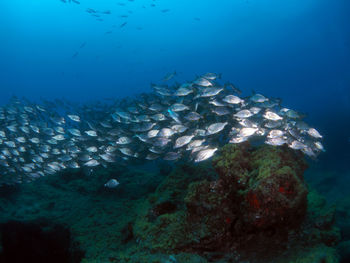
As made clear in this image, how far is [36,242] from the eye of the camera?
6840mm

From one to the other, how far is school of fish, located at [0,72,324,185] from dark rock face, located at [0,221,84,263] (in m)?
3.33

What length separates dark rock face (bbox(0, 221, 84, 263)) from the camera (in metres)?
6.51

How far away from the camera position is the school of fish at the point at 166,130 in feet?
23.9

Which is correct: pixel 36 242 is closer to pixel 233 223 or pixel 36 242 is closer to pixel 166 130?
pixel 166 130

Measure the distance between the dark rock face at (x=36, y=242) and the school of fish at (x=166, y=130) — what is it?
3331mm

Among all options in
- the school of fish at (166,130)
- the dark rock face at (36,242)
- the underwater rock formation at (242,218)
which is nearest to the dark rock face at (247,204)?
the underwater rock formation at (242,218)

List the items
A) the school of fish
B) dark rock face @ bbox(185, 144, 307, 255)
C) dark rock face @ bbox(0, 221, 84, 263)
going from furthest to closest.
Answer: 1. the school of fish
2. dark rock face @ bbox(0, 221, 84, 263)
3. dark rock face @ bbox(185, 144, 307, 255)

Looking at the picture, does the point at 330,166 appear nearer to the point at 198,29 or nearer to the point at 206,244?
the point at 206,244

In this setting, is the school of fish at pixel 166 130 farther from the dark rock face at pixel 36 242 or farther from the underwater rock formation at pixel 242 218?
the dark rock face at pixel 36 242

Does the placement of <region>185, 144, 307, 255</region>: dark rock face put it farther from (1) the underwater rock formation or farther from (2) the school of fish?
(2) the school of fish

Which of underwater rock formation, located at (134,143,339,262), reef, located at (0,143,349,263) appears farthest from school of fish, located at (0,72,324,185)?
underwater rock formation, located at (134,143,339,262)

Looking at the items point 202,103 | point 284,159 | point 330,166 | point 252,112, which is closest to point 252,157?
point 284,159

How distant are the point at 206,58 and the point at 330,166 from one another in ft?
317

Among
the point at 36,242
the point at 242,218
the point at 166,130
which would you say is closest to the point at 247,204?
the point at 242,218
